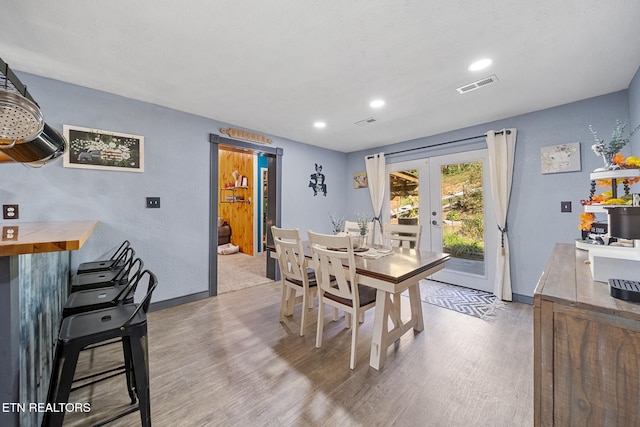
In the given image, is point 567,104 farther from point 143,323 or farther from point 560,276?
point 143,323

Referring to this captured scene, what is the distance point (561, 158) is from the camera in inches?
111

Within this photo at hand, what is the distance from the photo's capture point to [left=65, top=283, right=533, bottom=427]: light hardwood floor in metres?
1.41

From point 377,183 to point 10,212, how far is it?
4515 millimetres

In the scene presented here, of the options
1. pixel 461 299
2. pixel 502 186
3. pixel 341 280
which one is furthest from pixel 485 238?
pixel 341 280

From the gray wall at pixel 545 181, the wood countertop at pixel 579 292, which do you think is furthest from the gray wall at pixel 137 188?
the gray wall at pixel 545 181

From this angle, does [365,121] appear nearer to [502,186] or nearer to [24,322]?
[502,186]

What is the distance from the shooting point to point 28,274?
1.14m

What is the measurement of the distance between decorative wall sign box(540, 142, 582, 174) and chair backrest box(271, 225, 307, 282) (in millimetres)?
3057

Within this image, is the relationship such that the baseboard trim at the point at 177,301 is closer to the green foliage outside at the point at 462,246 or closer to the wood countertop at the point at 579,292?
the wood countertop at the point at 579,292

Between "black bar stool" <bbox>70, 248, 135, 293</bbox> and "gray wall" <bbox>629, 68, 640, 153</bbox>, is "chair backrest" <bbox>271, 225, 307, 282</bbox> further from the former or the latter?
"gray wall" <bbox>629, 68, 640, 153</bbox>

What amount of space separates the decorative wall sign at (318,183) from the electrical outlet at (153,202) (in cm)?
242

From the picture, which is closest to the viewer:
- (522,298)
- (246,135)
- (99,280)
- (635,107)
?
(99,280)

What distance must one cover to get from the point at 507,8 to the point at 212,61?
2.04 m

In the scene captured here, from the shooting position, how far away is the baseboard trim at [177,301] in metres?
2.81
